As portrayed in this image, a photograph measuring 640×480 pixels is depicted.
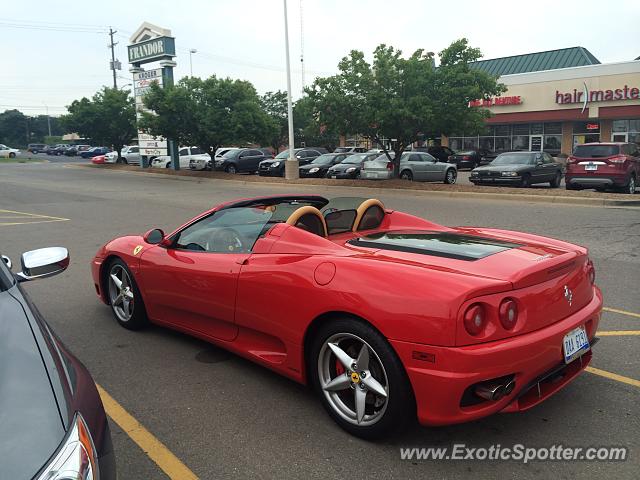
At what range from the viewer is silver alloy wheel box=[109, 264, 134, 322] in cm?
479

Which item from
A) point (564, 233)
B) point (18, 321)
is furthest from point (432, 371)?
point (564, 233)

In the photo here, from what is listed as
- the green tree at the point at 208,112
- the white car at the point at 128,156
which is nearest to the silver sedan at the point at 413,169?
the green tree at the point at 208,112

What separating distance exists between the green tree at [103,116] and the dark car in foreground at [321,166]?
1741cm

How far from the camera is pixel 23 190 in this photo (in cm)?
2269

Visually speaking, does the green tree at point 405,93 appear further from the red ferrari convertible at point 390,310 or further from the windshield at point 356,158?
the red ferrari convertible at point 390,310

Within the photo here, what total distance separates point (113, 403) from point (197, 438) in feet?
2.54

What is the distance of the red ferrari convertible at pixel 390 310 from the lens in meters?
2.59

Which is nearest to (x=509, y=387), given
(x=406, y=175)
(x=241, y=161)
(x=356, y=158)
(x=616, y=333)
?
(x=616, y=333)

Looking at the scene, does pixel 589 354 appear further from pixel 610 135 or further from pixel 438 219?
pixel 610 135

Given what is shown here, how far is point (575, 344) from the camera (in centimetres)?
296

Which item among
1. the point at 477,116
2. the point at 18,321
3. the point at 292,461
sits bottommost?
the point at 292,461

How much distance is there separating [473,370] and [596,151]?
1683 cm

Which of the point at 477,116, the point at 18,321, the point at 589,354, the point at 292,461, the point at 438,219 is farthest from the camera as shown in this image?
the point at 477,116

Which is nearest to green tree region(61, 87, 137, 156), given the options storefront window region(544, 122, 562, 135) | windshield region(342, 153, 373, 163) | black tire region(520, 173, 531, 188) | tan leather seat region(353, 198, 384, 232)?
windshield region(342, 153, 373, 163)
